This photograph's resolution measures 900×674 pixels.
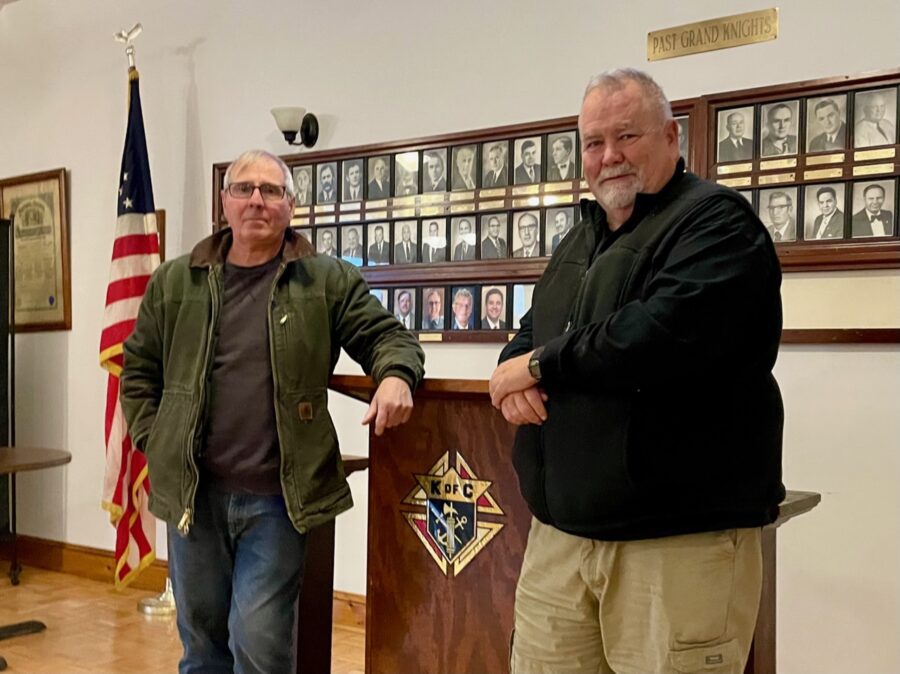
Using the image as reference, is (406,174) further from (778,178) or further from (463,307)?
(778,178)

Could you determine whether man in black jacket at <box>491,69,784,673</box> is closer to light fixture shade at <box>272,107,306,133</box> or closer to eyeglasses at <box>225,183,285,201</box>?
eyeglasses at <box>225,183,285,201</box>

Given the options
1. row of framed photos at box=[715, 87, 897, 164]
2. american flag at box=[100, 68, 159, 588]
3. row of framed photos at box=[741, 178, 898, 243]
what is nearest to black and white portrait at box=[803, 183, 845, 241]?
row of framed photos at box=[741, 178, 898, 243]

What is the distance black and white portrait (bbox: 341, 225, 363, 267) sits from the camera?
3570 millimetres

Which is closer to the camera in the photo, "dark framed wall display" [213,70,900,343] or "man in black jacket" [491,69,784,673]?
"man in black jacket" [491,69,784,673]

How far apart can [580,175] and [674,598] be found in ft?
6.59

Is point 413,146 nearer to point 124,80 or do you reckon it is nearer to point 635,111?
point 124,80

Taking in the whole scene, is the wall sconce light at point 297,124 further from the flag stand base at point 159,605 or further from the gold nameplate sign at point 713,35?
the flag stand base at point 159,605

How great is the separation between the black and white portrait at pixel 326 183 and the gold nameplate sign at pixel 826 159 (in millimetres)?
1802

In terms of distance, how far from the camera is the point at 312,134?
3.64m

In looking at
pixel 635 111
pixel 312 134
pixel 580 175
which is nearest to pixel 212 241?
pixel 635 111

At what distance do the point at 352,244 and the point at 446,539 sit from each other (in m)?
1.96

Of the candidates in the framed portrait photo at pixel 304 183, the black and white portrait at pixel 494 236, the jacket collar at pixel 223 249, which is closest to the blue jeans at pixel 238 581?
the jacket collar at pixel 223 249

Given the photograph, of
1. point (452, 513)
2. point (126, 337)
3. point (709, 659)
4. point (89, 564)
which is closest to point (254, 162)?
point (452, 513)

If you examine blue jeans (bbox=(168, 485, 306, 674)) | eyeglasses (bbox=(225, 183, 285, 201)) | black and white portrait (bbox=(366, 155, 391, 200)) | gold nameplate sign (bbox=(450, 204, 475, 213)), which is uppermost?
black and white portrait (bbox=(366, 155, 391, 200))
